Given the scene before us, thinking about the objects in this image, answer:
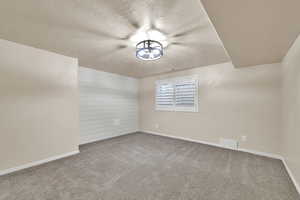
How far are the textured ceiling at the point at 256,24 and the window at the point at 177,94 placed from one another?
1803mm

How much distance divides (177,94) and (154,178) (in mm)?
2887

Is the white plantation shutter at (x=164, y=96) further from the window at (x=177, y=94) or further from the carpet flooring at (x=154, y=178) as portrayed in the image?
the carpet flooring at (x=154, y=178)

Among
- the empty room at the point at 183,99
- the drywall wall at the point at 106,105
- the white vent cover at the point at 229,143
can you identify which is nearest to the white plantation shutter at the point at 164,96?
the empty room at the point at 183,99

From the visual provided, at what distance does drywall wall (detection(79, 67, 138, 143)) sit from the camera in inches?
151

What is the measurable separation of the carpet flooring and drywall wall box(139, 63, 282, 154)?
0.52 metres

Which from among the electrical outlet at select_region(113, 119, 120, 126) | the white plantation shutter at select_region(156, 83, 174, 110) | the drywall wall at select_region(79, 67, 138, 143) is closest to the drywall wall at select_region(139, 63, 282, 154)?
the white plantation shutter at select_region(156, 83, 174, 110)

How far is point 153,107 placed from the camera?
5.05 metres

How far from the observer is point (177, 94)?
14.3ft

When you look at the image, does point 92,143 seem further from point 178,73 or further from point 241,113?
point 241,113

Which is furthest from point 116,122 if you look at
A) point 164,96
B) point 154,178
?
point 154,178

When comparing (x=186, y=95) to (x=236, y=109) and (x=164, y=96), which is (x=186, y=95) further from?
(x=236, y=109)

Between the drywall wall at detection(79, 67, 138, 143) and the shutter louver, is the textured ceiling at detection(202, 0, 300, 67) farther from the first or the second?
the drywall wall at detection(79, 67, 138, 143)

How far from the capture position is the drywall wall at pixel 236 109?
9.25 feet

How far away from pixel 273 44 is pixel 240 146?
2409 millimetres
